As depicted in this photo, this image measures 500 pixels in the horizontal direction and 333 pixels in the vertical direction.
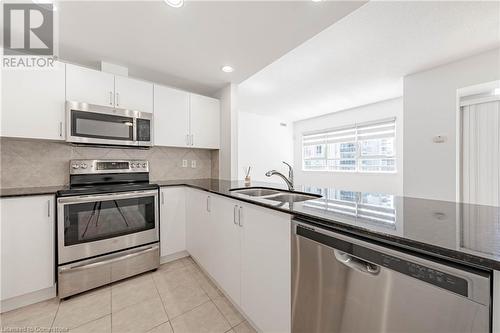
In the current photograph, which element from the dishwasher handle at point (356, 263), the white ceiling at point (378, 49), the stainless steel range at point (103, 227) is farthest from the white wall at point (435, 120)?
the stainless steel range at point (103, 227)

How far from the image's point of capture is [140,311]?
1.59 meters

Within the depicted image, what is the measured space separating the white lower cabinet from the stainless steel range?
63 cm

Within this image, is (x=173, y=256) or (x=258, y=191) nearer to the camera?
(x=258, y=191)

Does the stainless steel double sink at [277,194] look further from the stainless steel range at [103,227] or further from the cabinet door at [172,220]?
the stainless steel range at [103,227]

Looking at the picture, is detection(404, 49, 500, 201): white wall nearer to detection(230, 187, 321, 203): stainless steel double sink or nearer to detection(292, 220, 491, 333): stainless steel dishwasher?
detection(230, 187, 321, 203): stainless steel double sink

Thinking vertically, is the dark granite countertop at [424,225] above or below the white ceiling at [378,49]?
below

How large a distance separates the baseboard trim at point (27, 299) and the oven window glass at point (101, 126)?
139 centimetres

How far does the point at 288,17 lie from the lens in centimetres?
153

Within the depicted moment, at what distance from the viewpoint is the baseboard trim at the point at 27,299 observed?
158 cm

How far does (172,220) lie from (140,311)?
3.10ft

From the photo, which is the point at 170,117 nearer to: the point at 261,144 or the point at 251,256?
the point at 251,256

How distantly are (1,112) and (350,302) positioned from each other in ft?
9.17

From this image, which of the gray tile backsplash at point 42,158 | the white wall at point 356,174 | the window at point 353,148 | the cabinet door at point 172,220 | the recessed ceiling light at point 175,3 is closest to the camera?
the recessed ceiling light at point 175,3

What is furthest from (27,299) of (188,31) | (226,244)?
(188,31)
